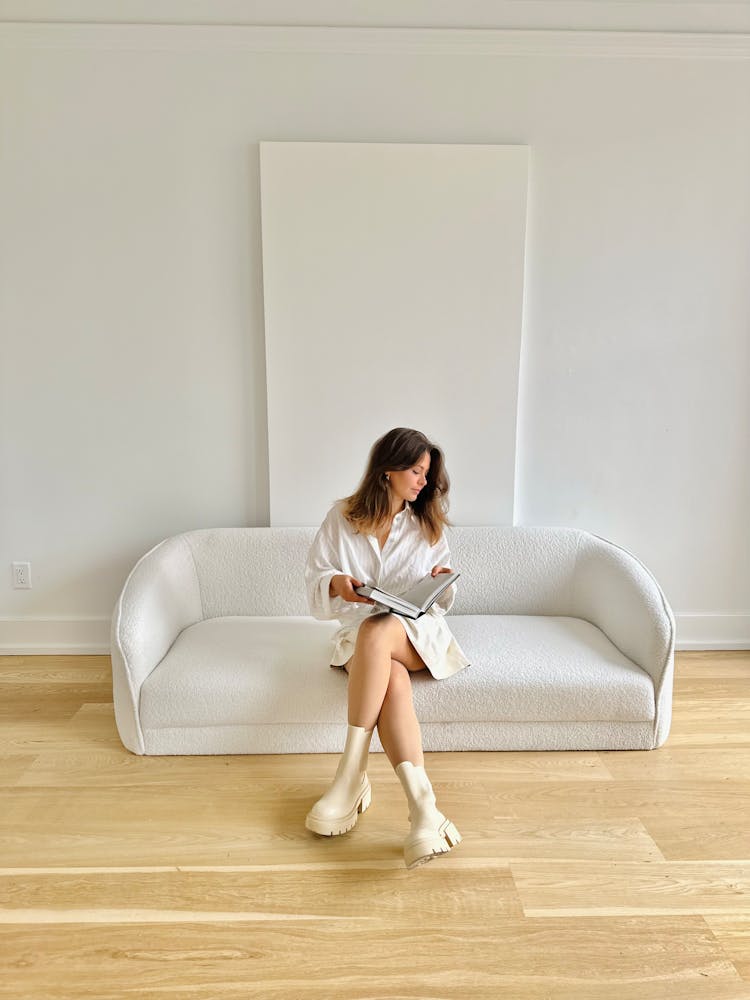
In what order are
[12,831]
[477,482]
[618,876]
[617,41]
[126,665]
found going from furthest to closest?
1. [477,482]
2. [617,41]
3. [126,665]
4. [12,831]
5. [618,876]

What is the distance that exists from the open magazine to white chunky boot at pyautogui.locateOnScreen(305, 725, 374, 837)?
0.32m

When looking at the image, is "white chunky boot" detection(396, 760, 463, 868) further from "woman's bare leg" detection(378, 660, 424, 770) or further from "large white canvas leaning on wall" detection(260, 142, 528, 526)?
"large white canvas leaning on wall" detection(260, 142, 528, 526)

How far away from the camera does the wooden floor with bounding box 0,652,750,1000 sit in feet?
4.92

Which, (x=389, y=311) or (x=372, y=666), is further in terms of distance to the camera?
(x=389, y=311)

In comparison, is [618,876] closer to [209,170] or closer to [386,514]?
[386,514]

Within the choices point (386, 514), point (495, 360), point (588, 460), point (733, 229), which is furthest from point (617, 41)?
point (386, 514)

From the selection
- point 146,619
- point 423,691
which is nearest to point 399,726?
point 423,691

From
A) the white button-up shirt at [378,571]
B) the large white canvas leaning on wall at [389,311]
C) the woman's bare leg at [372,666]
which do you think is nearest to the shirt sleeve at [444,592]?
the white button-up shirt at [378,571]

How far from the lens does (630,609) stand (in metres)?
2.51

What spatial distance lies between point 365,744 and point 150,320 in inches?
73.0

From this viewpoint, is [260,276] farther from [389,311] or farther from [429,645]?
[429,645]

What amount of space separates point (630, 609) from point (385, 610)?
85 cm

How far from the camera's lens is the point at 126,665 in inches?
88.8

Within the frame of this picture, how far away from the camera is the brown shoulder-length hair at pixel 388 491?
2.20m
